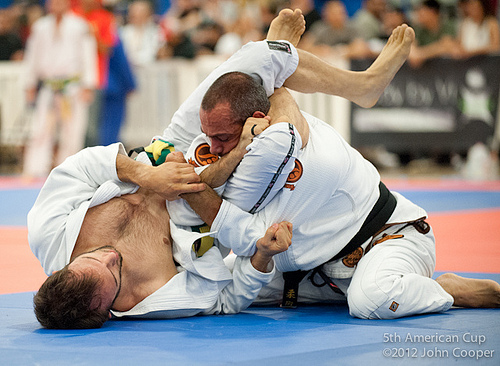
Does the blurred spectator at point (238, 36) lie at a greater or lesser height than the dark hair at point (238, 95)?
greater

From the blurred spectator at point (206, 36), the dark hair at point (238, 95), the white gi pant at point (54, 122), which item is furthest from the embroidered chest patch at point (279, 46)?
the blurred spectator at point (206, 36)

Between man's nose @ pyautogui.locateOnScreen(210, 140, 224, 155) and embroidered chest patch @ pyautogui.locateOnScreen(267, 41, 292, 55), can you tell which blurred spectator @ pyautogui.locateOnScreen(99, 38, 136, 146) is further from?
man's nose @ pyautogui.locateOnScreen(210, 140, 224, 155)

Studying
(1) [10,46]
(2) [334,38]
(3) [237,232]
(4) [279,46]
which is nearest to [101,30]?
(1) [10,46]

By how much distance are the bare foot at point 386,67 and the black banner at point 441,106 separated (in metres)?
6.59

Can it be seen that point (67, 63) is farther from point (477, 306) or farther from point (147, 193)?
point (477, 306)

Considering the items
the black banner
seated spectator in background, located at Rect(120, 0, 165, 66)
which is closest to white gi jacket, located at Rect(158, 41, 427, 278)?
the black banner

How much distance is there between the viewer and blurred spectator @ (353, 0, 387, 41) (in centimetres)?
1134

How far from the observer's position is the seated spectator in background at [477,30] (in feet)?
34.4

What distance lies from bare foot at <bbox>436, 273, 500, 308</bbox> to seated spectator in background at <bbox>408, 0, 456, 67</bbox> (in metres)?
7.73

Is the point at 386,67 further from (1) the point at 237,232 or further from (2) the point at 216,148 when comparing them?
(1) the point at 237,232

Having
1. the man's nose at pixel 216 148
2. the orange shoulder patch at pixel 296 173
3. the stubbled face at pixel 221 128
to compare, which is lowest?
the orange shoulder patch at pixel 296 173

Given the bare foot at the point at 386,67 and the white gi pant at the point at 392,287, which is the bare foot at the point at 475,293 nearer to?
the white gi pant at the point at 392,287

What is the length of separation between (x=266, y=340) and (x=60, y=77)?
9.06 metres

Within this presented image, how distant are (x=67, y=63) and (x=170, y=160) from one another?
817cm
